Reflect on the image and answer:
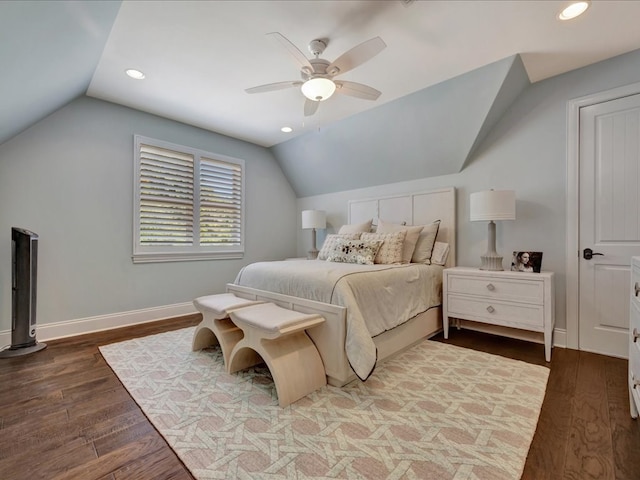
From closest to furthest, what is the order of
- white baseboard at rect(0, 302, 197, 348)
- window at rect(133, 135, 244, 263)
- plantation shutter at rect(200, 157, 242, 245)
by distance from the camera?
white baseboard at rect(0, 302, 197, 348) < window at rect(133, 135, 244, 263) < plantation shutter at rect(200, 157, 242, 245)

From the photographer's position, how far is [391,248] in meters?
3.11

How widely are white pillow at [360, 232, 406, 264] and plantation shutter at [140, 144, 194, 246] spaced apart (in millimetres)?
2585

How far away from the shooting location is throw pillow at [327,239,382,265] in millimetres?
2994

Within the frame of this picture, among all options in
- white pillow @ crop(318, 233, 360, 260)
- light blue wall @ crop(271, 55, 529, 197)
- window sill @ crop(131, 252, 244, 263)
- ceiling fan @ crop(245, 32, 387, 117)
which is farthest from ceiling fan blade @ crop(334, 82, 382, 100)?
window sill @ crop(131, 252, 244, 263)

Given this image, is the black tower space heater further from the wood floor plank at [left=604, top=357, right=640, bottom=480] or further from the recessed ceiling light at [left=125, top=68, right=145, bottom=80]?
the wood floor plank at [left=604, top=357, right=640, bottom=480]

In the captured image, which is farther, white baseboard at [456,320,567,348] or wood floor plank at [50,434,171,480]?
white baseboard at [456,320,567,348]

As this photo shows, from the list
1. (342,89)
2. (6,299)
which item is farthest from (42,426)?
(342,89)

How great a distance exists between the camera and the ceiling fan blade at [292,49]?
5.84 feet

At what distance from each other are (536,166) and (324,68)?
231 cm

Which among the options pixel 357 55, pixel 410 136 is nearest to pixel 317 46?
pixel 357 55

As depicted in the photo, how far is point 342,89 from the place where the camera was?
243 centimetres

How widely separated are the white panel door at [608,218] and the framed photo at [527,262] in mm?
395

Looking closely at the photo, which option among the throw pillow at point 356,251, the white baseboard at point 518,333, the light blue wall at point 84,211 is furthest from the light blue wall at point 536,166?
the light blue wall at point 84,211

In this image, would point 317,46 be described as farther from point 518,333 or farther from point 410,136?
point 518,333
